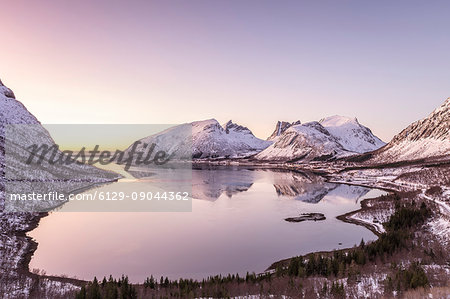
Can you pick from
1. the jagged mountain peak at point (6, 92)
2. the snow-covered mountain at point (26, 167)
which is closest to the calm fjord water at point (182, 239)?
the snow-covered mountain at point (26, 167)

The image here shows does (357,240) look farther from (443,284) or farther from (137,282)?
(137,282)

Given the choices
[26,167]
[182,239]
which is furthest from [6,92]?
[182,239]

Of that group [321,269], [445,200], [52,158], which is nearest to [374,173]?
[445,200]

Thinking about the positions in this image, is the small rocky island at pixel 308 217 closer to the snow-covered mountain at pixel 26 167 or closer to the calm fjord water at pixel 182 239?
the calm fjord water at pixel 182 239

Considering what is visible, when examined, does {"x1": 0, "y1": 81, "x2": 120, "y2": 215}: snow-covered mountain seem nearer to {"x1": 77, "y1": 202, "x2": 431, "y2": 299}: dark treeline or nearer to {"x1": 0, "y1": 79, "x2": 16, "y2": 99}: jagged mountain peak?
{"x1": 0, "y1": 79, "x2": 16, "y2": 99}: jagged mountain peak

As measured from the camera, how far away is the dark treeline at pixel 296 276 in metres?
22.9

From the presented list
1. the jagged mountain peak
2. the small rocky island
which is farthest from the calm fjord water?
the jagged mountain peak

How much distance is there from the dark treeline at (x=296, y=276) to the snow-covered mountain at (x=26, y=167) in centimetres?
4044

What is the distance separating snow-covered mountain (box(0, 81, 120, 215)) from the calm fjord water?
10608mm

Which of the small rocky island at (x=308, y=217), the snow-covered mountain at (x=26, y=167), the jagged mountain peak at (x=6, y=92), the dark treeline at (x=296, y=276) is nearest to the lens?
the dark treeline at (x=296, y=276)

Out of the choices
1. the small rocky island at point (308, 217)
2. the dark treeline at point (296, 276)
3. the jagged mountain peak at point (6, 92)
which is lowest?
the dark treeline at point (296, 276)

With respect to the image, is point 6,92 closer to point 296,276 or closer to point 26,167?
point 26,167

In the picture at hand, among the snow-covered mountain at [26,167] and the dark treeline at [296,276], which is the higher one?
the snow-covered mountain at [26,167]

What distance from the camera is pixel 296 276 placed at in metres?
28.7
